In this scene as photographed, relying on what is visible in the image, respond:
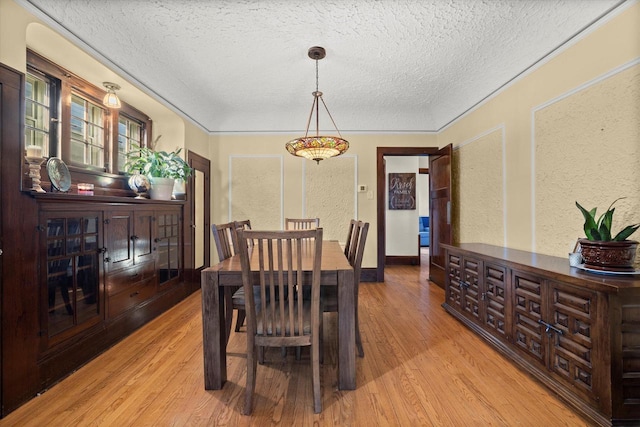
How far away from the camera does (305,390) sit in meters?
1.70

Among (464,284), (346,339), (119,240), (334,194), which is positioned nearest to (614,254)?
(464,284)

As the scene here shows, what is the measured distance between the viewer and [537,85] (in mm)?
2385

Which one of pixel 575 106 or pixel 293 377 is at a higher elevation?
pixel 575 106

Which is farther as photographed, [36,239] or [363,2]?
[363,2]

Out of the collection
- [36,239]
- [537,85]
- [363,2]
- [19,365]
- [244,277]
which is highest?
[363,2]

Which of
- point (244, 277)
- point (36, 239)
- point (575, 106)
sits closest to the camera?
point (244, 277)

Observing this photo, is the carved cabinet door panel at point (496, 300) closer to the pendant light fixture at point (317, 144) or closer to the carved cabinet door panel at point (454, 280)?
the carved cabinet door panel at point (454, 280)

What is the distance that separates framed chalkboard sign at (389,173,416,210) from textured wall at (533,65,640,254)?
3.39 metres

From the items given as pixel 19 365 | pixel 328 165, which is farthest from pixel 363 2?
pixel 19 365

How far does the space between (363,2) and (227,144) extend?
3.05 meters

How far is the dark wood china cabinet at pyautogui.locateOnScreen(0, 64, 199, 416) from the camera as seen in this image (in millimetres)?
1518

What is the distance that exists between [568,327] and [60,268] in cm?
320

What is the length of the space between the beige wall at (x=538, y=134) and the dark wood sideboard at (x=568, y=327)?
1.58 feet

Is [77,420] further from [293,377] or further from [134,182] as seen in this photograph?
[134,182]
